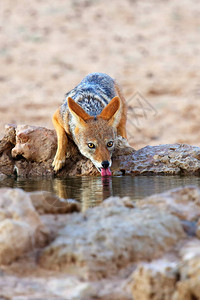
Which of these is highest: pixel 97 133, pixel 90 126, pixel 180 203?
pixel 90 126

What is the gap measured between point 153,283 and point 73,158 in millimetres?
4898

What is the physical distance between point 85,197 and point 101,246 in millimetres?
2116

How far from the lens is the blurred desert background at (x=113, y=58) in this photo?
41.6 ft

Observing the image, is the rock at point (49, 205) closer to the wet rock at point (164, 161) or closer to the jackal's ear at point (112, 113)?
the wet rock at point (164, 161)

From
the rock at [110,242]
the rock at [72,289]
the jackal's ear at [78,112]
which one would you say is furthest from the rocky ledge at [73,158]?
the rock at [72,289]

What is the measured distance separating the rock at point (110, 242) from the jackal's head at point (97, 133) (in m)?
3.49

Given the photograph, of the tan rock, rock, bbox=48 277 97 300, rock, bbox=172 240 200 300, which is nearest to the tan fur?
the tan rock

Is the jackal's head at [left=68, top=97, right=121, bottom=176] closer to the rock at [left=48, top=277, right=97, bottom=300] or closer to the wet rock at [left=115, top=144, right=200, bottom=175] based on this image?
the wet rock at [left=115, top=144, right=200, bottom=175]

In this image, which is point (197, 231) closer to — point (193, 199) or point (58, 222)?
point (193, 199)

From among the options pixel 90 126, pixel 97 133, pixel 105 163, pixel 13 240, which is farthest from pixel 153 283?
pixel 90 126

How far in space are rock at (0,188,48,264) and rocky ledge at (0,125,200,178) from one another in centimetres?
357

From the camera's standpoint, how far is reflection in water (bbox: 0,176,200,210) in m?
4.84

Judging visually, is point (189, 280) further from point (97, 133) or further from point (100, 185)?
point (97, 133)

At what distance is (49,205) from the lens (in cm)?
323
